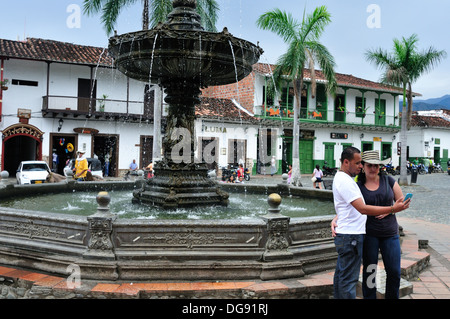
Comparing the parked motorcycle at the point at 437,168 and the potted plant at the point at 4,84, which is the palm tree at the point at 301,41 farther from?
the parked motorcycle at the point at 437,168

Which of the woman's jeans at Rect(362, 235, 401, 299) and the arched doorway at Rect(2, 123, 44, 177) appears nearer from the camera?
the woman's jeans at Rect(362, 235, 401, 299)

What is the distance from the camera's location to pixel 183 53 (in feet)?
18.1

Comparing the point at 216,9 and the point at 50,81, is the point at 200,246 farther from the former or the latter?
the point at 50,81

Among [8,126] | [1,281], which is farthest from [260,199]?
[8,126]

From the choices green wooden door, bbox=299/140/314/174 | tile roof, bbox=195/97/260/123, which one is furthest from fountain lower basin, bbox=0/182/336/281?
green wooden door, bbox=299/140/314/174

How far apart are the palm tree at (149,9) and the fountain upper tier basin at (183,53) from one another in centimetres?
1095

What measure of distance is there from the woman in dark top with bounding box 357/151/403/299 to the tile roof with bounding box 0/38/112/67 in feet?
60.8

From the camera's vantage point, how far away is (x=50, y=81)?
2175cm


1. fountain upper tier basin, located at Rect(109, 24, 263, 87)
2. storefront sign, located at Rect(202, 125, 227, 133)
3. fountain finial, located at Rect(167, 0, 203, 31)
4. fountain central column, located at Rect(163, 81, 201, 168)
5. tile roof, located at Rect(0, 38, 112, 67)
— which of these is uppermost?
tile roof, located at Rect(0, 38, 112, 67)

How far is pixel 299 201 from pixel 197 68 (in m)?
3.84

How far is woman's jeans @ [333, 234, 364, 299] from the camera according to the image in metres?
3.29

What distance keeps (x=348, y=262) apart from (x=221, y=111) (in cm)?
2332

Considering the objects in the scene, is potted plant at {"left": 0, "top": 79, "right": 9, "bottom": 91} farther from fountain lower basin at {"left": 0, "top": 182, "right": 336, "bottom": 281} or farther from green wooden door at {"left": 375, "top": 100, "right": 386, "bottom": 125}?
green wooden door at {"left": 375, "top": 100, "right": 386, "bottom": 125}

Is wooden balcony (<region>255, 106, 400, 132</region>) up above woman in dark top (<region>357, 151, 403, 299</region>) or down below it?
above
